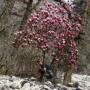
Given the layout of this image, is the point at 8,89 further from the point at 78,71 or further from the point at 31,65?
the point at 78,71

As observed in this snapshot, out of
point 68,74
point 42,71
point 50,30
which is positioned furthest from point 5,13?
point 68,74

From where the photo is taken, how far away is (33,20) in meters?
12.8

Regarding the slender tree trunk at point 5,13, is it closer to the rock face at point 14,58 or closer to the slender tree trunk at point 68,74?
the rock face at point 14,58

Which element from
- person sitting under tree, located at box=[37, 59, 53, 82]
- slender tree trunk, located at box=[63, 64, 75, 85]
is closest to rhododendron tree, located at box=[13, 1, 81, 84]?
slender tree trunk, located at box=[63, 64, 75, 85]

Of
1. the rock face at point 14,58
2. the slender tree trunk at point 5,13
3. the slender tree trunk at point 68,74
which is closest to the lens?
the slender tree trunk at point 5,13

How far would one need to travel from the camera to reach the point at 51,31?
41.6ft

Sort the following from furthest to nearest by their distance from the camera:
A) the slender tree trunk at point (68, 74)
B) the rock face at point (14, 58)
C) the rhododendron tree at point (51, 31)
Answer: the rock face at point (14, 58) < the slender tree trunk at point (68, 74) < the rhododendron tree at point (51, 31)

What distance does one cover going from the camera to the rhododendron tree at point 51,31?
12.8 metres

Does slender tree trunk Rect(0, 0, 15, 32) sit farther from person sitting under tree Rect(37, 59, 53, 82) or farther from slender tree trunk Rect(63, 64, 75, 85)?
slender tree trunk Rect(63, 64, 75, 85)

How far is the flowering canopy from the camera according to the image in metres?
12.8

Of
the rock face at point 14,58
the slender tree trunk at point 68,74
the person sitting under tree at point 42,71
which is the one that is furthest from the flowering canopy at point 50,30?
the rock face at point 14,58

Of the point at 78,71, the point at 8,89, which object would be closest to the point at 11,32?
the point at 8,89

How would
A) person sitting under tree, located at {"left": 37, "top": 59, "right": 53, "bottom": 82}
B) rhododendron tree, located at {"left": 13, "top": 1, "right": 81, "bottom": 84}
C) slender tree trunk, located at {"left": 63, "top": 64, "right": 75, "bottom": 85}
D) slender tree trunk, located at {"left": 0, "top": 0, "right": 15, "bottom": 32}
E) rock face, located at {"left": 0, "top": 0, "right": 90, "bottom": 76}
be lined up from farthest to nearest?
rock face, located at {"left": 0, "top": 0, "right": 90, "bottom": 76}
slender tree trunk, located at {"left": 63, "top": 64, "right": 75, "bottom": 85}
slender tree trunk, located at {"left": 0, "top": 0, "right": 15, "bottom": 32}
person sitting under tree, located at {"left": 37, "top": 59, "right": 53, "bottom": 82}
rhododendron tree, located at {"left": 13, "top": 1, "right": 81, "bottom": 84}

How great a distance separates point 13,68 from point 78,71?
378 inches
